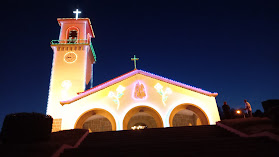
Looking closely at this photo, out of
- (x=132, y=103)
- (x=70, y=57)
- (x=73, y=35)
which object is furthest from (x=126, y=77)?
(x=73, y=35)

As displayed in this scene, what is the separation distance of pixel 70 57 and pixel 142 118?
418 inches

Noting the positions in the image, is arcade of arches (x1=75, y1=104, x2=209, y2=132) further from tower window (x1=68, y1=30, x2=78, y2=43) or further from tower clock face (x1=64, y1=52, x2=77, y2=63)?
tower window (x1=68, y1=30, x2=78, y2=43)

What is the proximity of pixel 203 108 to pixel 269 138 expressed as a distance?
7960mm

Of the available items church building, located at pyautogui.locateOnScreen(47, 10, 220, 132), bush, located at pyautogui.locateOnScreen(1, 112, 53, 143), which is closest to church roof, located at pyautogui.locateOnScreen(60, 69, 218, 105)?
church building, located at pyautogui.locateOnScreen(47, 10, 220, 132)

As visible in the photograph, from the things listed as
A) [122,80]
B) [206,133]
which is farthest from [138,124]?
[206,133]

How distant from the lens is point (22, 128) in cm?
730

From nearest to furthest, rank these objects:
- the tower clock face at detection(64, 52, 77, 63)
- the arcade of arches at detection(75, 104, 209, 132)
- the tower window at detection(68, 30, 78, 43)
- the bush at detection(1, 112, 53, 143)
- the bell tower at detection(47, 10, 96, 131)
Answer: the bush at detection(1, 112, 53, 143)
the arcade of arches at detection(75, 104, 209, 132)
the bell tower at detection(47, 10, 96, 131)
the tower clock face at detection(64, 52, 77, 63)
the tower window at detection(68, 30, 78, 43)

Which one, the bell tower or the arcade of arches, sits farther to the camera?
the bell tower

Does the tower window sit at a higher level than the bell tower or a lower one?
higher

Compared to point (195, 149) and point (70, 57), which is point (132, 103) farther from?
point (70, 57)

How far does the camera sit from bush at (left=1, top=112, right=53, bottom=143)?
7141 mm

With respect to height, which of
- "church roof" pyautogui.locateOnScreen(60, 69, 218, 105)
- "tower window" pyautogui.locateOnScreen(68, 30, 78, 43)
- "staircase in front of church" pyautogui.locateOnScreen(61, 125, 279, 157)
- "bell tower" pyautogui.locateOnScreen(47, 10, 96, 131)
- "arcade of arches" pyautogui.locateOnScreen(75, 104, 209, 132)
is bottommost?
"staircase in front of church" pyautogui.locateOnScreen(61, 125, 279, 157)

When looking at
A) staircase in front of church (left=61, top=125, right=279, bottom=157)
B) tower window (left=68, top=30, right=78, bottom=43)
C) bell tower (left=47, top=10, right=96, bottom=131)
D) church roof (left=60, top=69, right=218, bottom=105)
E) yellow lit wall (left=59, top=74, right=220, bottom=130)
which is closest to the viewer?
staircase in front of church (left=61, top=125, right=279, bottom=157)

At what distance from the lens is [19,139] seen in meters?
7.16
